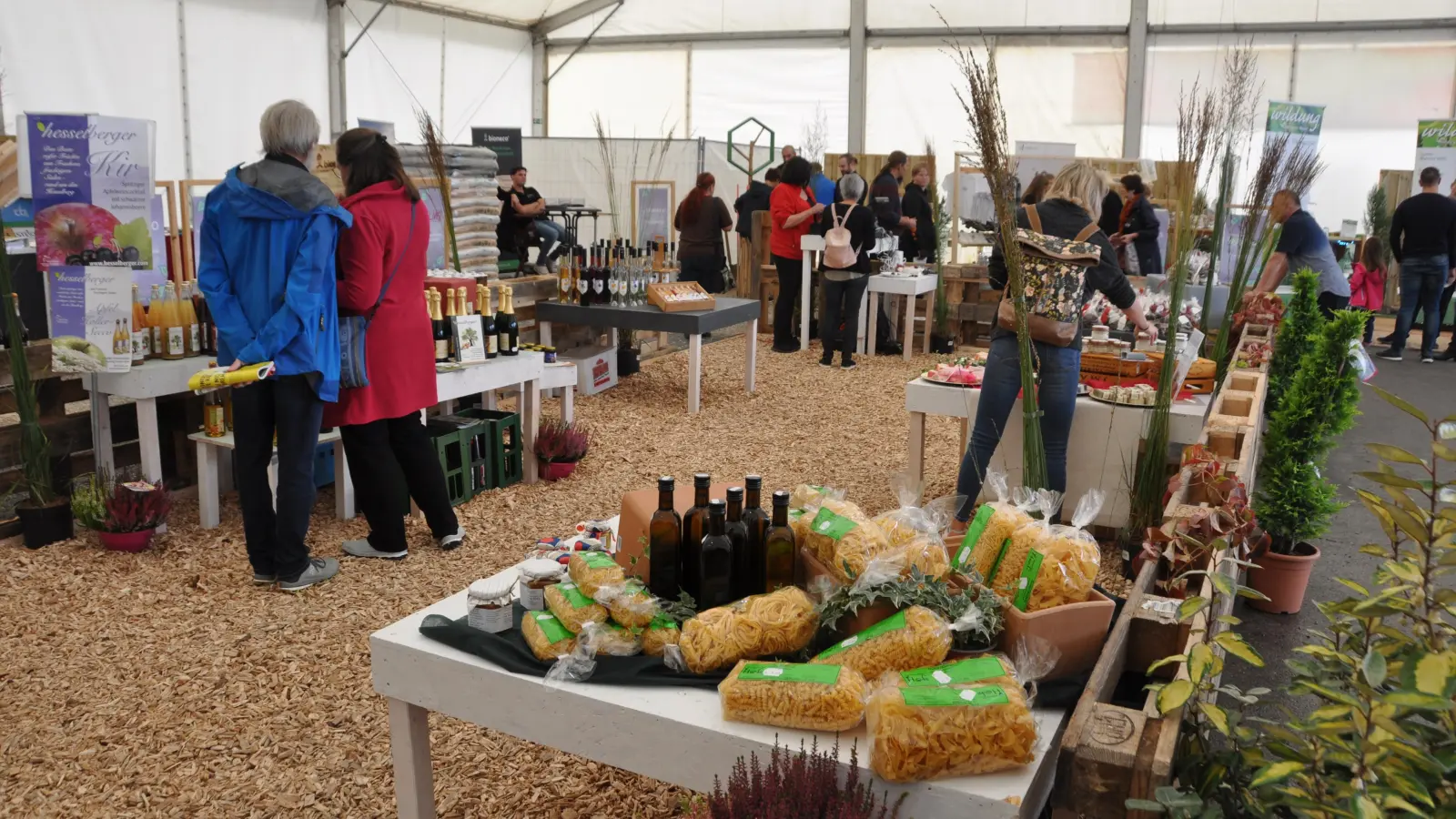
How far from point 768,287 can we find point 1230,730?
28.8 ft

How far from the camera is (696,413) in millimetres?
6836

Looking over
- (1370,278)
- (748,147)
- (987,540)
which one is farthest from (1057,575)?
→ (748,147)

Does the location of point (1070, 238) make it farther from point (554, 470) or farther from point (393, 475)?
point (554, 470)

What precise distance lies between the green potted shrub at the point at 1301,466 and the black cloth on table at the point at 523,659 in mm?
2621

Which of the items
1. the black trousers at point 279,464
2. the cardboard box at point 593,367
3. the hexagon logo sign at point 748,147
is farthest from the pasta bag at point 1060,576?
the hexagon logo sign at point 748,147

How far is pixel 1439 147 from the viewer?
38.0 feet

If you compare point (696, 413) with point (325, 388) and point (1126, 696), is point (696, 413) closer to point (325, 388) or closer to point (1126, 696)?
point (325, 388)

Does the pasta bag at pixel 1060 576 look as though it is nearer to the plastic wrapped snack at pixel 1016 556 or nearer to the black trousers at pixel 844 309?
the plastic wrapped snack at pixel 1016 556

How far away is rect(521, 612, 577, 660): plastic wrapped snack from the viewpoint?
1801 mm

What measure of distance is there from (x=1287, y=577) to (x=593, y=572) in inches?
114

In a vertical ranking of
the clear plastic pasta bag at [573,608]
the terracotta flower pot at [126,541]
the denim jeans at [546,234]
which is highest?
the denim jeans at [546,234]

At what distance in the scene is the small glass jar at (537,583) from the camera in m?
1.94

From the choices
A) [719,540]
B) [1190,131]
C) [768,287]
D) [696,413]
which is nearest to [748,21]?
[768,287]

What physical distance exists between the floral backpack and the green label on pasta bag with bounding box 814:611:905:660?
211cm
